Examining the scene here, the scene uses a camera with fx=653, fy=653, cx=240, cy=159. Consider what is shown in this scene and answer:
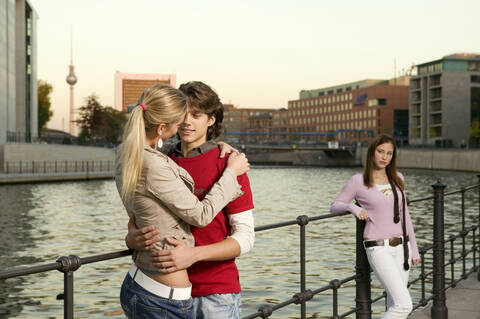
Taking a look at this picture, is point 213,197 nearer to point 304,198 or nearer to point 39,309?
point 39,309

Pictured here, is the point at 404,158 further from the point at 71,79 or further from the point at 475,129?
the point at 71,79

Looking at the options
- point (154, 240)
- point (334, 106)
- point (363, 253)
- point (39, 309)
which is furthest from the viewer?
point (334, 106)

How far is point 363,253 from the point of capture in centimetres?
535

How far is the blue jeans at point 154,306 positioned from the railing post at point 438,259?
3998 mm

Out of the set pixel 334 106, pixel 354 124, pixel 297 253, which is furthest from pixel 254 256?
pixel 334 106

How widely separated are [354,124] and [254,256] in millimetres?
141928

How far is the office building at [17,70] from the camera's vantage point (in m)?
55.8

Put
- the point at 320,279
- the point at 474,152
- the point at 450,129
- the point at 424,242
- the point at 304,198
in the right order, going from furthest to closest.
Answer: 1. the point at 450,129
2. the point at 474,152
3. the point at 304,198
4. the point at 424,242
5. the point at 320,279

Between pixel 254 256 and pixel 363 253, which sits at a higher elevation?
pixel 363 253

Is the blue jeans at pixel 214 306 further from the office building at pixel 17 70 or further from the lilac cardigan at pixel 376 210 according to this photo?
the office building at pixel 17 70

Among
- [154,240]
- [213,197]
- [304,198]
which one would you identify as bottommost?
[304,198]

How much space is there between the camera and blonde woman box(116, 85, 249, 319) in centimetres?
277

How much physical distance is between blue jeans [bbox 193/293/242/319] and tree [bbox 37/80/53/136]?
111383 mm

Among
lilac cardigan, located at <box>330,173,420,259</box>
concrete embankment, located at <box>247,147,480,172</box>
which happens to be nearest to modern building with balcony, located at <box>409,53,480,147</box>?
concrete embankment, located at <box>247,147,480,172</box>
